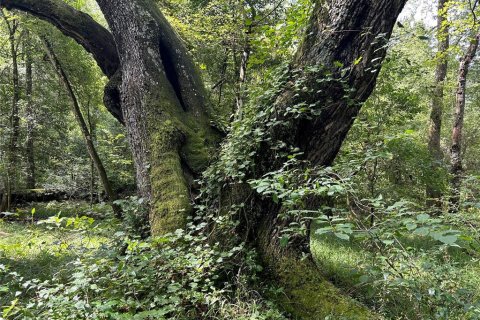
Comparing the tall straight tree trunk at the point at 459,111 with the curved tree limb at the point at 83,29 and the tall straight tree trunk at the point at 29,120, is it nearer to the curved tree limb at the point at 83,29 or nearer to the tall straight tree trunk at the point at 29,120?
the curved tree limb at the point at 83,29

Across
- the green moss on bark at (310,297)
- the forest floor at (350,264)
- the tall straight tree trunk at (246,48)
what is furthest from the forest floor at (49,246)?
the tall straight tree trunk at (246,48)

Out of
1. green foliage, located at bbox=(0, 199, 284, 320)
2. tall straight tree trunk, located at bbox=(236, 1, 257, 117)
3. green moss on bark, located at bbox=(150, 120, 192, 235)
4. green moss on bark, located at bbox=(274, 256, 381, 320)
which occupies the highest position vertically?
tall straight tree trunk, located at bbox=(236, 1, 257, 117)

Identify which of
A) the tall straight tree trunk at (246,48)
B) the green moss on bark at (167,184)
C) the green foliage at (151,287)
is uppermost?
the tall straight tree trunk at (246,48)

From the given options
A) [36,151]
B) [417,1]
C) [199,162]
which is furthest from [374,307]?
[36,151]

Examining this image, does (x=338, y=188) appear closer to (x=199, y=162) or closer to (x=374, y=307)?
(x=374, y=307)

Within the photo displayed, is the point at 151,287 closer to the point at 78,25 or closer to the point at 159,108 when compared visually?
the point at 159,108

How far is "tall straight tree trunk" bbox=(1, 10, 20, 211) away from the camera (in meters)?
11.0

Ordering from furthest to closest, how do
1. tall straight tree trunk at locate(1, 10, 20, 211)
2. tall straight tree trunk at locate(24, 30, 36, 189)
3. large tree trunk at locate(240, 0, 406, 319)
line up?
tall straight tree trunk at locate(24, 30, 36, 189) → tall straight tree trunk at locate(1, 10, 20, 211) → large tree trunk at locate(240, 0, 406, 319)

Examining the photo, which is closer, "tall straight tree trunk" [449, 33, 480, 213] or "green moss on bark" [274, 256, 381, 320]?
"green moss on bark" [274, 256, 381, 320]

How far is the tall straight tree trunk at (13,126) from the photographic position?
11.0 meters

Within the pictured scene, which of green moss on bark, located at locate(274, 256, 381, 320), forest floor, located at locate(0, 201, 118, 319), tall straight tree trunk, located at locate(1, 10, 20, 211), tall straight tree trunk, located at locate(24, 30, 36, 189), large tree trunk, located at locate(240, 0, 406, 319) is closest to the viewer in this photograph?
forest floor, located at locate(0, 201, 118, 319)

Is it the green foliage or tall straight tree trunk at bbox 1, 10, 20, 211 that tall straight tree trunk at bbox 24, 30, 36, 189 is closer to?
tall straight tree trunk at bbox 1, 10, 20, 211

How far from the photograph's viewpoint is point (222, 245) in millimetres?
2906

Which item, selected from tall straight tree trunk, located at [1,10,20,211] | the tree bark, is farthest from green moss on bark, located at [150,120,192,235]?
tall straight tree trunk, located at [1,10,20,211]
